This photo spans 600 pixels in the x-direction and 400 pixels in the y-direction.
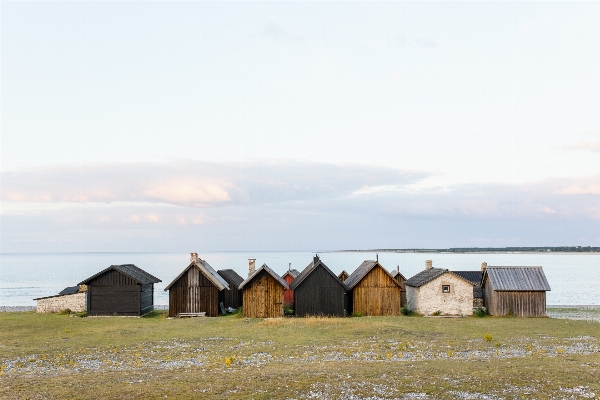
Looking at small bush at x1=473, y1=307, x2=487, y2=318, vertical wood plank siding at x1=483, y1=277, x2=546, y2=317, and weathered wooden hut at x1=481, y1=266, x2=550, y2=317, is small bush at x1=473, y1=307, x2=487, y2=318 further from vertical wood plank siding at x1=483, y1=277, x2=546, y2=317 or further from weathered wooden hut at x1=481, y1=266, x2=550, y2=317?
vertical wood plank siding at x1=483, y1=277, x2=546, y2=317

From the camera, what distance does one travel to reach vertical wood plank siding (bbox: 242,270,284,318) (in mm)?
49188

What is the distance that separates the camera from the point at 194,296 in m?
51.4

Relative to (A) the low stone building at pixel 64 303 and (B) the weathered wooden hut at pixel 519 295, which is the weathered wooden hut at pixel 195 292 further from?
(B) the weathered wooden hut at pixel 519 295

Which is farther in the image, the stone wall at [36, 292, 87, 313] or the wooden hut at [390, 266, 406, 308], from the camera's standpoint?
the wooden hut at [390, 266, 406, 308]

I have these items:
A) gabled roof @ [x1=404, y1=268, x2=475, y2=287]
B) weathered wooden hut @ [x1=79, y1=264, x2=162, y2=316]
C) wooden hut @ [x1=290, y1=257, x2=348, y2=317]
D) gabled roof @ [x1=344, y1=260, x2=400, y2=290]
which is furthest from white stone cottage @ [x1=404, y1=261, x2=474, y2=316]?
weathered wooden hut @ [x1=79, y1=264, x2=162, y2=316]

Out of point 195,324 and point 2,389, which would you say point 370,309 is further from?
point 2,389

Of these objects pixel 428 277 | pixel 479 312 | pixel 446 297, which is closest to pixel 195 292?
pixel 428 277

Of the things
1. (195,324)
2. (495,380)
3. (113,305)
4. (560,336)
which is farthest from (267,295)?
(495,380)

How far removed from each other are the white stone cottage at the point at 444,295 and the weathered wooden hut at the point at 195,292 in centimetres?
1821

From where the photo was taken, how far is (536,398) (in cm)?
1808

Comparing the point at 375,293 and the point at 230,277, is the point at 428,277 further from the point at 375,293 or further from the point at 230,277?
the point at 230,277

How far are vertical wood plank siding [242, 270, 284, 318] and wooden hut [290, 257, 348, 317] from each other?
1498mm

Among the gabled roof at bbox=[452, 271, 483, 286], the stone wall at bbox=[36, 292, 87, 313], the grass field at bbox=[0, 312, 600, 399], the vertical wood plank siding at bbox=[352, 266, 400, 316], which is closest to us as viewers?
the grass field at bbox=[0, 312, 600, 399]

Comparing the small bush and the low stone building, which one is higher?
the low stone building
